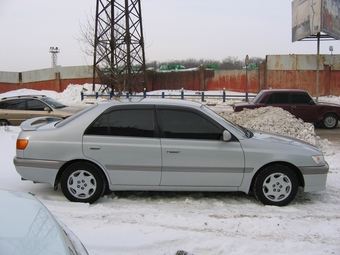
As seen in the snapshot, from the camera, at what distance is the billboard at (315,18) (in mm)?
24141

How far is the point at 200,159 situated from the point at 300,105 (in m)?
9.96

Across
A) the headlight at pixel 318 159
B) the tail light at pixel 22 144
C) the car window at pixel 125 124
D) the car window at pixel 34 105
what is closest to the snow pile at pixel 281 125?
the headlight at pixel 318 159

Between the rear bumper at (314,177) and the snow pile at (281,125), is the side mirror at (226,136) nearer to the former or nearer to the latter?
the rear bumper at (314,177)

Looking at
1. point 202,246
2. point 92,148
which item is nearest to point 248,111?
point 92,148

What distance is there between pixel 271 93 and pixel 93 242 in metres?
11.2

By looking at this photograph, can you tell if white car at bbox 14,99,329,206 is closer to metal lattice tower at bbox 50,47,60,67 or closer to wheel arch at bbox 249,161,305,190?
wheel arch at bbox 249,161,305,190

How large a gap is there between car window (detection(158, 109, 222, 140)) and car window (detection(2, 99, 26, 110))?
888 centimetres

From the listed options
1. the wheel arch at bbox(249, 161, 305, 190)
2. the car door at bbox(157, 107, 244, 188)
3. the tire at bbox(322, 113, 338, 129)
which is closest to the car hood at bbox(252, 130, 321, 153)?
the wheel arch at bbox(249, 161, 305, 190)

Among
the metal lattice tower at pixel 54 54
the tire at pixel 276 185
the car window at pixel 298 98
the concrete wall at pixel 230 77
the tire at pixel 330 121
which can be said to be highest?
the metal lattice tower at pixel 54 54

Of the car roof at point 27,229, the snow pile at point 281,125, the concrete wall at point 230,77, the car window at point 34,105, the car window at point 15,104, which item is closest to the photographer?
the car roof at point 27,229

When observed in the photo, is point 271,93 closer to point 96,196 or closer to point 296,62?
point 96,196

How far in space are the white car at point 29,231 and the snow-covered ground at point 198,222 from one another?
3.81 ft

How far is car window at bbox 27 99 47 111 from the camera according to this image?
12.0 meters

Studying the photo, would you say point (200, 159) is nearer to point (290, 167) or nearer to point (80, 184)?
point (290, 167)
